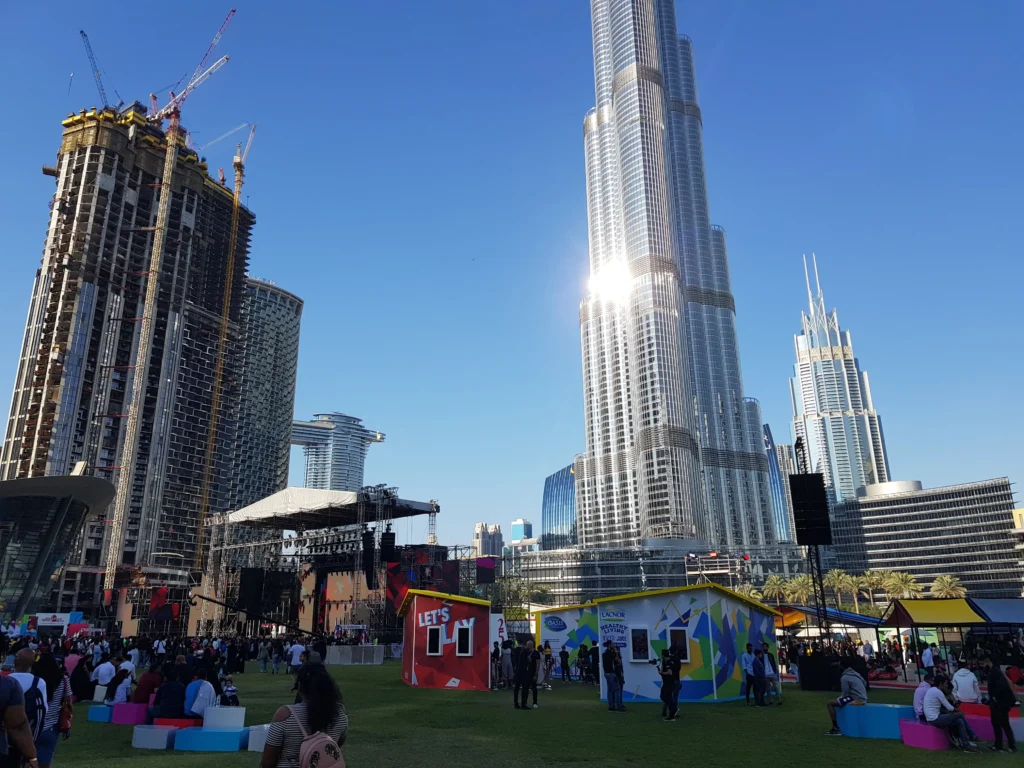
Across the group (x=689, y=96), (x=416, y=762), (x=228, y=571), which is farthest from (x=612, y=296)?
(x=416, y=762)

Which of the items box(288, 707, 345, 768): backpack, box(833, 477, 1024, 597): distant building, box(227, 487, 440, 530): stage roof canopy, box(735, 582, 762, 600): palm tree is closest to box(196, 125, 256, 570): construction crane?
box(227, 487, 440, 530): stage roof canopy

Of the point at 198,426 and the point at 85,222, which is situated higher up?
the point at 85,222

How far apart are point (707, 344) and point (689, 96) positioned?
2660 inches

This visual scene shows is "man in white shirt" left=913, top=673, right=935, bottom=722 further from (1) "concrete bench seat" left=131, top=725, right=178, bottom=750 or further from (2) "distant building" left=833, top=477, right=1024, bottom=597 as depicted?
(2) "distant building" left=833, top=477, right=1024, bottom=597

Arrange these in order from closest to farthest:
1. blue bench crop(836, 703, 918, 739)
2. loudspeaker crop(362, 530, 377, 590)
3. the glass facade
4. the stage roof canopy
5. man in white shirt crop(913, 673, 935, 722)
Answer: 1. man in white shirt crop(913, 673, 935, 722)
2. blue bench crop(836, 703, 918, 739)
3. the glass facade
4. loudspeaker crop(362, 530, 377, 590)
5. the stage roof canopy

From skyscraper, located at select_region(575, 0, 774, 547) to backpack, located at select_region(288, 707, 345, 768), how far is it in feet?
429

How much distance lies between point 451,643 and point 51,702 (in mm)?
17530

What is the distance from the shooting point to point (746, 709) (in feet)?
60.8

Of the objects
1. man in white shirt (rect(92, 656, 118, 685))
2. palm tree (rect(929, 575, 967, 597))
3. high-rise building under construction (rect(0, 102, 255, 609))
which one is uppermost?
high-rise building under construction (rect(0, 102, 255, 609))

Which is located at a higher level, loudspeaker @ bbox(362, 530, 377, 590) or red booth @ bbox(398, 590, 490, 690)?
loudspeaker @ bbox(362, 530, 377, 590)

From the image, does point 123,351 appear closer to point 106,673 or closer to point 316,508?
point 316,508

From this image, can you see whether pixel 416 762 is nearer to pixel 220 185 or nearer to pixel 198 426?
pixel 198 426

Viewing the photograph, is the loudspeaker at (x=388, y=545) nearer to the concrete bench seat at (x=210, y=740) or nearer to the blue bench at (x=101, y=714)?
the blue bench at (x=101, y=714)

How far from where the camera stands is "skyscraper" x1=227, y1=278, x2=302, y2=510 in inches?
5605
